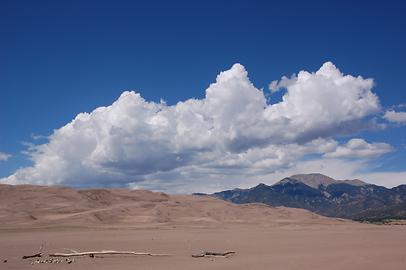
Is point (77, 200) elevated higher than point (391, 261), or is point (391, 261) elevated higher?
point (77, 200)

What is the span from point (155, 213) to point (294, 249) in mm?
42473

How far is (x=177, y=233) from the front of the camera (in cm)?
4053

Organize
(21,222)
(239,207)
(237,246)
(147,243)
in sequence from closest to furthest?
1. (237,246)
2. (147,243)
3. (21,222)
4. (239,207)

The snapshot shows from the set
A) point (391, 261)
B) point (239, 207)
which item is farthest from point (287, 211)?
point (391, 261)

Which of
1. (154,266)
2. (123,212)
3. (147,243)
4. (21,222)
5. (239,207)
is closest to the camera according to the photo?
(154,266)

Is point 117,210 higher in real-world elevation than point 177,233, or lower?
higher

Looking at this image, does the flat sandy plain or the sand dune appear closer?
the flat sandy plain

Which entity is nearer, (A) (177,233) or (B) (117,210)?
(A) (177,233)

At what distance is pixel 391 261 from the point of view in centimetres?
1966

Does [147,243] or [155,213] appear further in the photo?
[155,213]

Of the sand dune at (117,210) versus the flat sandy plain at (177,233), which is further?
the sand dune at (117,210)

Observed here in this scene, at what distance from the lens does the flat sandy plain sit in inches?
790

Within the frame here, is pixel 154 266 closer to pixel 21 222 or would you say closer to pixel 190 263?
pixel 190 263

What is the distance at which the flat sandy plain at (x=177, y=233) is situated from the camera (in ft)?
65.8
